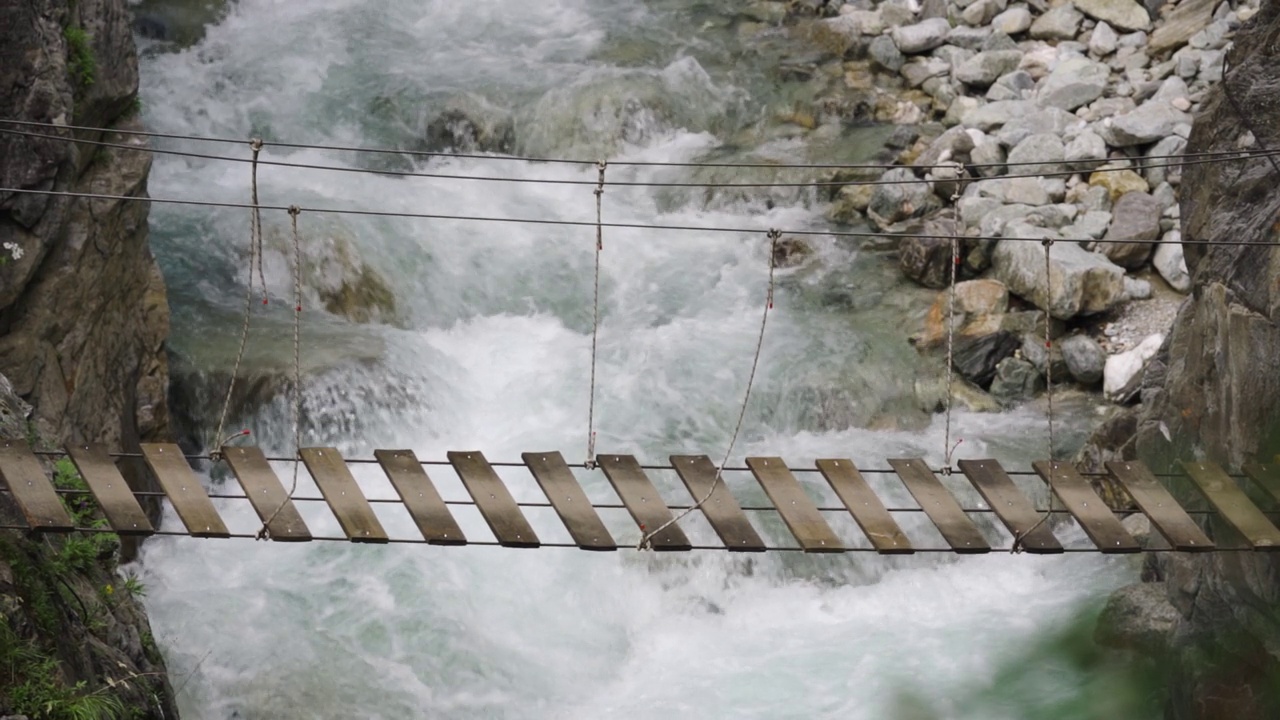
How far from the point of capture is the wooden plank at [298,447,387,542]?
677 cm

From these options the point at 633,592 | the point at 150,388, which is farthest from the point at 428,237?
the point at 633,592

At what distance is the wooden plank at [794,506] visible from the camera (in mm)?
7008

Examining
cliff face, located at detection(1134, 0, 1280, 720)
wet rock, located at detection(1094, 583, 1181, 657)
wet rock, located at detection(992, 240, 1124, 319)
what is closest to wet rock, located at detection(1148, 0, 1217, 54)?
wet rock, located at detection(992, 240, 1124, 319)

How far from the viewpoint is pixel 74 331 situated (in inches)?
358

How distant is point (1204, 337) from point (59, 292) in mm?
6988

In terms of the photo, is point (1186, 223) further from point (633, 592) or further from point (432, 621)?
point (432, 621)

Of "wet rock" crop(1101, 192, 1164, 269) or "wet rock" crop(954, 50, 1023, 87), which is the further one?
"wet rock" crop(954, 50, 1023, 87)

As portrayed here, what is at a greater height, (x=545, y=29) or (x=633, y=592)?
(x=545, y=29)

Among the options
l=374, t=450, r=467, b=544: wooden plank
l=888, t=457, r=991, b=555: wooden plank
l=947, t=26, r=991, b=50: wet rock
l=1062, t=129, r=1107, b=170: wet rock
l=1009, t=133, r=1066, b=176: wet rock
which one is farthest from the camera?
l=947, t=26, r=991, b=50: wet rock

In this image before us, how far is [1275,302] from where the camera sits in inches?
298

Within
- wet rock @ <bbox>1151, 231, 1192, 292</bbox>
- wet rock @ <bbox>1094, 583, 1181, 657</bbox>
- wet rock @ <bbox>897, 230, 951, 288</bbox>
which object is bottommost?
wet rock @ <bbox>1094, 583, 1181, 657</bbox>

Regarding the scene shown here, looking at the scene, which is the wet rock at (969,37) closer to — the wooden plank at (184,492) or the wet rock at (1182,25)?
the wet rock at (1182,25)

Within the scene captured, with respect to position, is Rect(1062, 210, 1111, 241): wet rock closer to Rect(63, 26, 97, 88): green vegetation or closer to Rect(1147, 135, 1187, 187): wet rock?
Rect(1147, 135, 1187, 187): wet rock

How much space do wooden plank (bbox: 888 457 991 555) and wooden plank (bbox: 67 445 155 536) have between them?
11.9 feet
